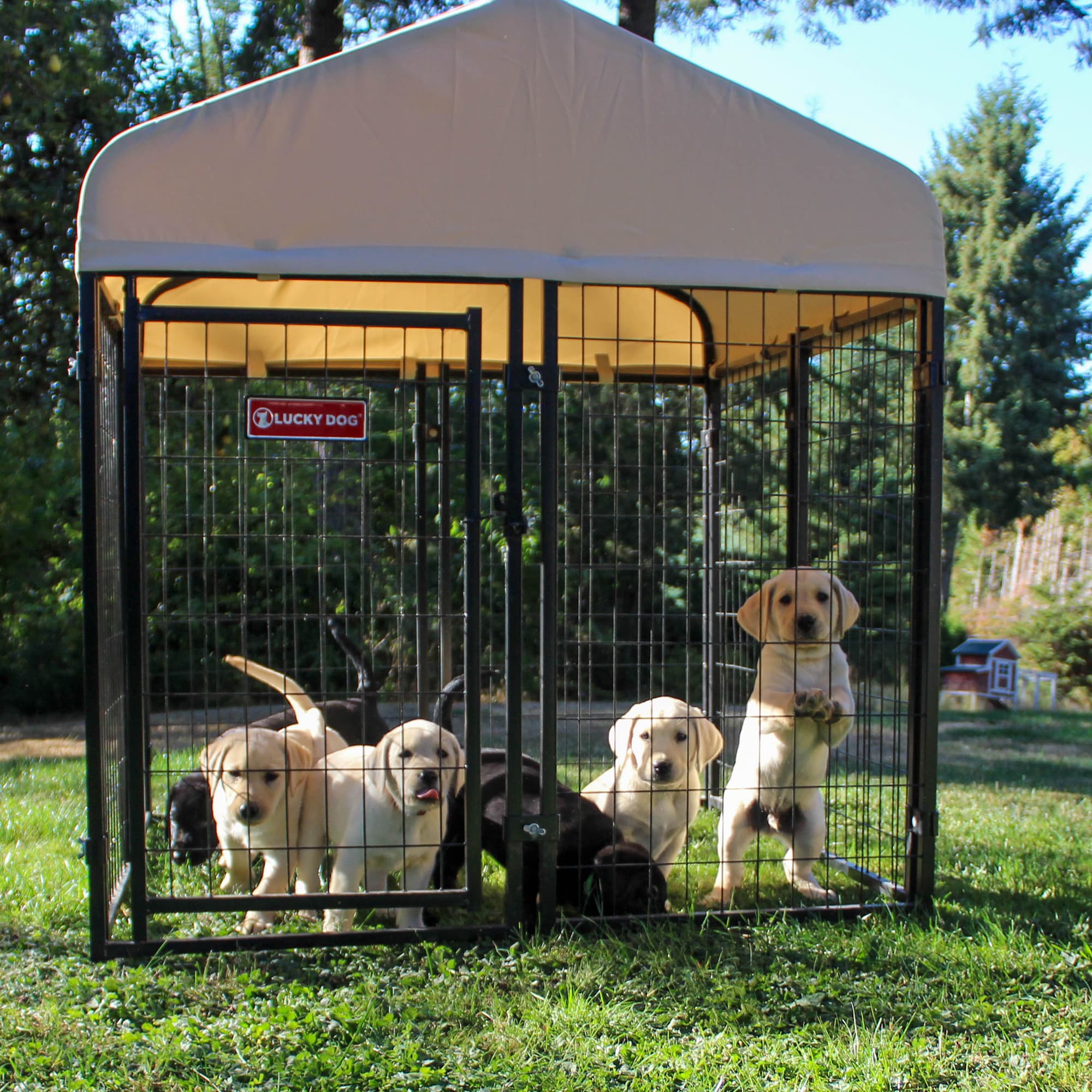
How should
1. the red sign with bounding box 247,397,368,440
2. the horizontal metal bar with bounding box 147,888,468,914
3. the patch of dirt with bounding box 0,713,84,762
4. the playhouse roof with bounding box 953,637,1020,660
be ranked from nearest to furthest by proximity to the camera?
the red sign with bounding box 247,397,368,440, the horizontal metal bar with bounding box 147,888,468,914, the patch of dirt with bounding box 0,713,84,762, the playhouse roof with bounding box 953,637,1020,660

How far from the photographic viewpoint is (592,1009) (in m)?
3.21

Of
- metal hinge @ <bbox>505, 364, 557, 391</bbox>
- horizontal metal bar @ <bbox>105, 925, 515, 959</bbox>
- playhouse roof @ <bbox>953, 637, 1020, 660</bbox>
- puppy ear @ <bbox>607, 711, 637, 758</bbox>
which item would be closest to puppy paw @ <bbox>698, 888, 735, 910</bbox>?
puppy ear @ <bbox>607, 711, 637, 758</bbox>

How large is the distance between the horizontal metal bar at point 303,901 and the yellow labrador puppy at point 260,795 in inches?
6.6

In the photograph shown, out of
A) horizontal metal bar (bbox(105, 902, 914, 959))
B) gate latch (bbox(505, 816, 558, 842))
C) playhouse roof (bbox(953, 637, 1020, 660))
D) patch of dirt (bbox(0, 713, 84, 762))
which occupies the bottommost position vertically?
patch of dirt (bbox(0, 713, 84, 762))

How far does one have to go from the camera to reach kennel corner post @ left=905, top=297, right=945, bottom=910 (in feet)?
13.4

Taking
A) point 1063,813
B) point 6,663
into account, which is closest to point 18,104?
point 6,663

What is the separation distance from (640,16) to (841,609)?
5.03 m

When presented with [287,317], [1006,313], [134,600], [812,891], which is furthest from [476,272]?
[1006,313]

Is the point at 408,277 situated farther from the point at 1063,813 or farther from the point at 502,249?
the point at 1063,813

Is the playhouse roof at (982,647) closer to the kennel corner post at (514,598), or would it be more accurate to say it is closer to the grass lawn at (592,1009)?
the grass lawn at (592,1009)

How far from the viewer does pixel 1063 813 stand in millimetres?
6281

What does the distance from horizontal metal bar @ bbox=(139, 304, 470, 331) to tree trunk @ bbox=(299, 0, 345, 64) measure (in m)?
5.61

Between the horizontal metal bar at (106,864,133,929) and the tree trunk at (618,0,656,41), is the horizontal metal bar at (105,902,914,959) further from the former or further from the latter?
the tree trunk at (618,0,656,41)

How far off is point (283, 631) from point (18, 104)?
28.4 feet
